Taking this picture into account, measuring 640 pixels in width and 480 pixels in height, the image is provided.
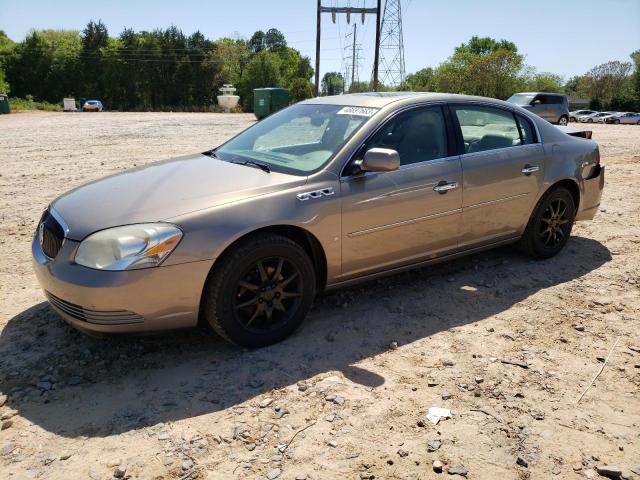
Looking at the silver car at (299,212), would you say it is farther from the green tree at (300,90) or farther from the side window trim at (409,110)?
the green tree at (300,90)

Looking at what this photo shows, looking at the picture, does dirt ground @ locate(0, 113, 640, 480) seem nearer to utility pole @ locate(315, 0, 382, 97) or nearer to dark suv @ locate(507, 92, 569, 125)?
dark suv @ locate(507, 92, 569, 125)

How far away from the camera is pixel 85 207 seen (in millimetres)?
3369

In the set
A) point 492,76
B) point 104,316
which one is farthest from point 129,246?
point 492,76

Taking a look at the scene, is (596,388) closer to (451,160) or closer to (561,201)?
(451,160)

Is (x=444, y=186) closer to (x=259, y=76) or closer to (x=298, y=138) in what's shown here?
(x=298, y=138)

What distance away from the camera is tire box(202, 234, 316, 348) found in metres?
3.21

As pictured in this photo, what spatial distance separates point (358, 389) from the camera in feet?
10.1

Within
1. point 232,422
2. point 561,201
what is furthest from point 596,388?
point 561,201

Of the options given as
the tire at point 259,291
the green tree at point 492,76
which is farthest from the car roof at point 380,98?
the green tree at point 492,76

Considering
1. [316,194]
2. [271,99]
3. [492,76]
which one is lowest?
[316,194]

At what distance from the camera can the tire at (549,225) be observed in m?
5.00

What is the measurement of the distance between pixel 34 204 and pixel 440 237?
5621 mm

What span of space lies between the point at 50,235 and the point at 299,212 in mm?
1572

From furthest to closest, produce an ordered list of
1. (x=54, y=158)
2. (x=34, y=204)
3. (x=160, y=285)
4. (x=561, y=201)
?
(x=54, y=158)
(x=34, y=204)
(x=561, y=201)
(x=160, y=285)
